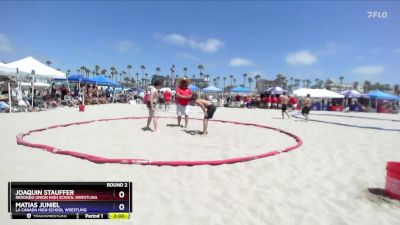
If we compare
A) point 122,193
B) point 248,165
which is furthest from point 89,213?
point 248,165

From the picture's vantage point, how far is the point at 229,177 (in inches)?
182

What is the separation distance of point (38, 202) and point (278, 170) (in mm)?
3759
